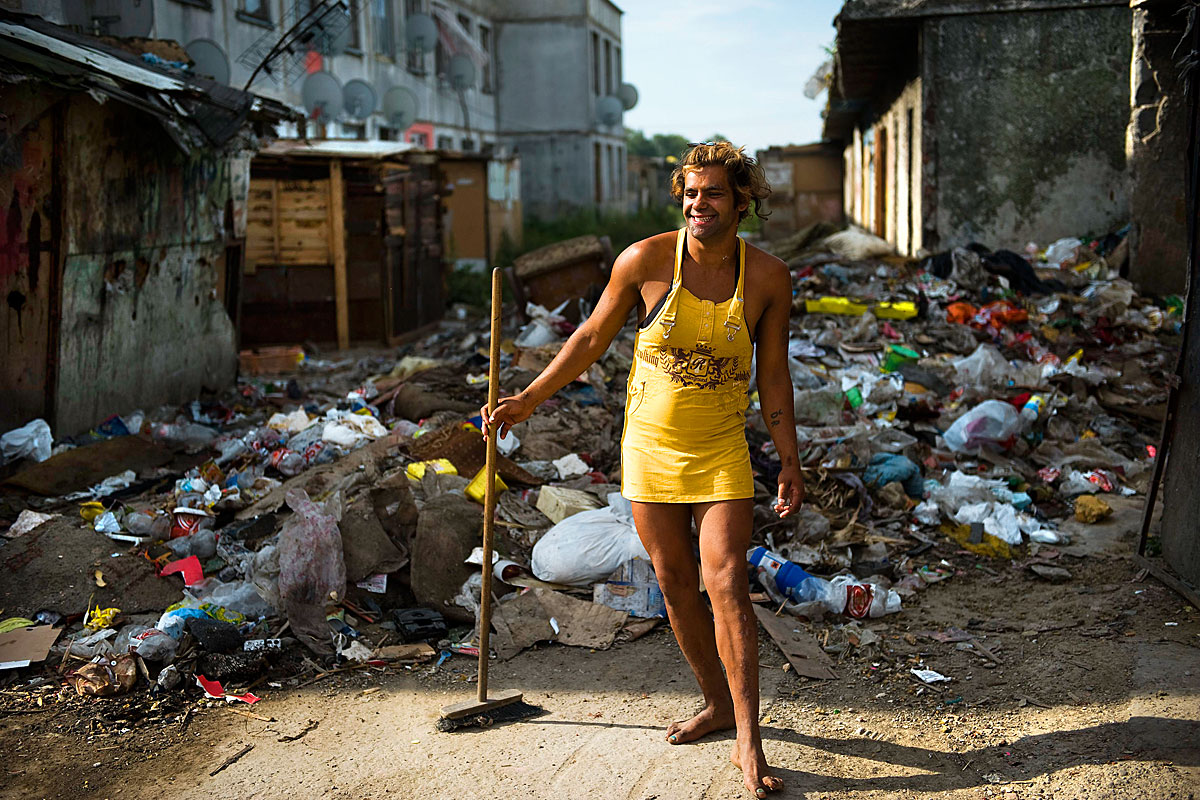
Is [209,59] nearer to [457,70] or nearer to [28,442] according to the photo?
[28,442]

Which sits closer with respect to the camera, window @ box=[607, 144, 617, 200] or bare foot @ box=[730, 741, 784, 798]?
bare foot @ box=[730, 741, 784, 798]

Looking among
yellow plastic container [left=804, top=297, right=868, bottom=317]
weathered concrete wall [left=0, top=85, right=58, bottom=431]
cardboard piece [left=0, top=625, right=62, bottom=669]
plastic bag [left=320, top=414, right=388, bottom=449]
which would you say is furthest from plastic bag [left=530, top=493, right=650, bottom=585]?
yellow plastic container [left=804, top=297, right=868, bottom=317]

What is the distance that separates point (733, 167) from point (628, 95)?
105 ft

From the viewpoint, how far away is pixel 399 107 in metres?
19.4

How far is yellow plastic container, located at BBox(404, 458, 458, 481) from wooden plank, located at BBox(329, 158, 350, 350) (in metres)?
6.94

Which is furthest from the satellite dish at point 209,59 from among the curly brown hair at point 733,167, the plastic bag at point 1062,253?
the curly brown hair at point 733,167

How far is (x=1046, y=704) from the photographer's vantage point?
3641 millimetres

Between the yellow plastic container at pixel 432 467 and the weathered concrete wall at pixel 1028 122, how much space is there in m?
8.02

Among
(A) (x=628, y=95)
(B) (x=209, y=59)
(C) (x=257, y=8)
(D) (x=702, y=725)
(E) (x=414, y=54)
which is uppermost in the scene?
(A) (x=628, y=95)

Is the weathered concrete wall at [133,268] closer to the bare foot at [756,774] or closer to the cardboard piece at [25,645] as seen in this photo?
the cardboard piece at [25,645]

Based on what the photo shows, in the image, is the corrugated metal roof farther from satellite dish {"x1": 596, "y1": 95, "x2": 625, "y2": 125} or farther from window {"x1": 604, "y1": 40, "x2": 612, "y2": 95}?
window {"x1": 604, "y1": 40, "x2": 612, "y2": 95}

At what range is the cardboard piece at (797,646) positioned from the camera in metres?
4.04

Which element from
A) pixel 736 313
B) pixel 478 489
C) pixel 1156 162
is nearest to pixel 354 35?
pixel 1156 162

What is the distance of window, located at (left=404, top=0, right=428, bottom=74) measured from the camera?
2274 centimetres
